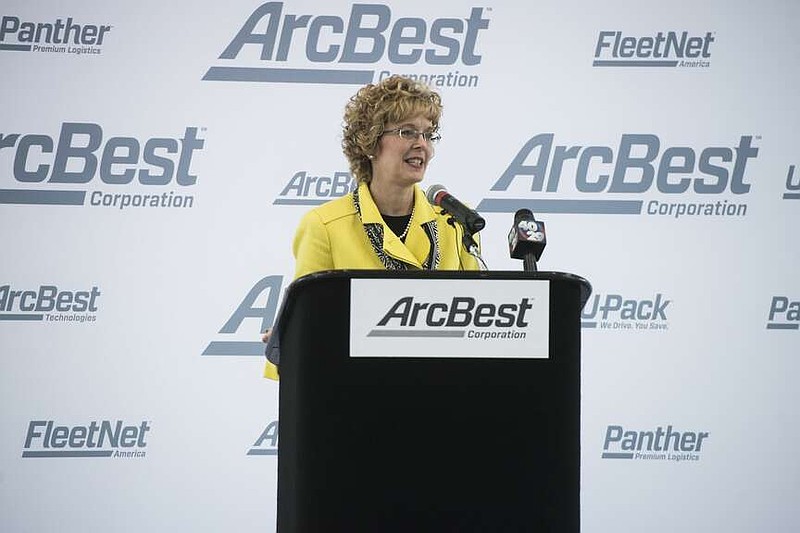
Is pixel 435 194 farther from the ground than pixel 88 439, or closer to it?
farther from the ground

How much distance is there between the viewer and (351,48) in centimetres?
433

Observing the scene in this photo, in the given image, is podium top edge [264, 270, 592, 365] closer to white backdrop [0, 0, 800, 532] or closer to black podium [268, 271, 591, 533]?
black podium [268, 271, 591, 533]

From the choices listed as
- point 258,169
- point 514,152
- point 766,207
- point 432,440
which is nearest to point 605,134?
point 514,152

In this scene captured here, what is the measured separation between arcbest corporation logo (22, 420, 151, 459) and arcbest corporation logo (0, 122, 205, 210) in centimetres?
94

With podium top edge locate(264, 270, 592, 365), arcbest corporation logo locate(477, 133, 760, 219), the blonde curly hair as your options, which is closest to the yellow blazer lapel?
the blonde curly hair

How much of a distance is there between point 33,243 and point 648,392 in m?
2.75

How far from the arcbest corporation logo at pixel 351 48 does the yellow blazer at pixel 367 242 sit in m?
2.00

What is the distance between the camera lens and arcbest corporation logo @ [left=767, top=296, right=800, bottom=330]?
4.36 metres

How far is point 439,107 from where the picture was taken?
2551mm

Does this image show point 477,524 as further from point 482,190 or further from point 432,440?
point 482,190

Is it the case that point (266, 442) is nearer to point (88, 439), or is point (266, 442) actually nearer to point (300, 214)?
point (88, 439)

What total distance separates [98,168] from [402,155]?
2.23 metres

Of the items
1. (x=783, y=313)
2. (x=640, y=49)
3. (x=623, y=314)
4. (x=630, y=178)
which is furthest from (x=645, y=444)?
(x=640, y=49)

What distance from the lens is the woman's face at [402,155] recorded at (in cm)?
243
